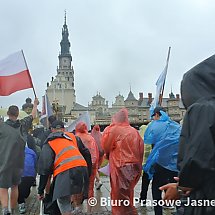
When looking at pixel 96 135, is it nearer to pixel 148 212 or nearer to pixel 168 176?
pixel 148 212

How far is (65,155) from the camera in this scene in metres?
5.15

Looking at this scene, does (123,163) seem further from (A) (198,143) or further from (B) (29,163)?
(A) (198,143)

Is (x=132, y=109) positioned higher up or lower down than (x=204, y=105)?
lower down

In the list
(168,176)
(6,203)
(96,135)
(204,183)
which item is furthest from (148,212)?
(204,183)

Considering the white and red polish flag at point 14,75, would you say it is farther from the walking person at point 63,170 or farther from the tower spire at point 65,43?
the tower spire at point 65,43

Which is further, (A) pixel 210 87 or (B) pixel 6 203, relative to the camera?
(B) pixel 6 203

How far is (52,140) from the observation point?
5.28 meters

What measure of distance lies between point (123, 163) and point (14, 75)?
3.86 m

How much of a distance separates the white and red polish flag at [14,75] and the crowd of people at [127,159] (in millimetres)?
1378

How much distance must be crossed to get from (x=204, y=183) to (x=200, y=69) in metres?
0.71

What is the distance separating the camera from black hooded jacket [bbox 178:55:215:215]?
226 centimetres

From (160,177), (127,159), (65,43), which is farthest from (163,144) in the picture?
(65,43)

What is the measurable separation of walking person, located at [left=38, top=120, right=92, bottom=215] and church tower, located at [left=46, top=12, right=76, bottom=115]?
116900 millimetres

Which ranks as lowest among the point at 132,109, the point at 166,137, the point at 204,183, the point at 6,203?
the point at 132,109
